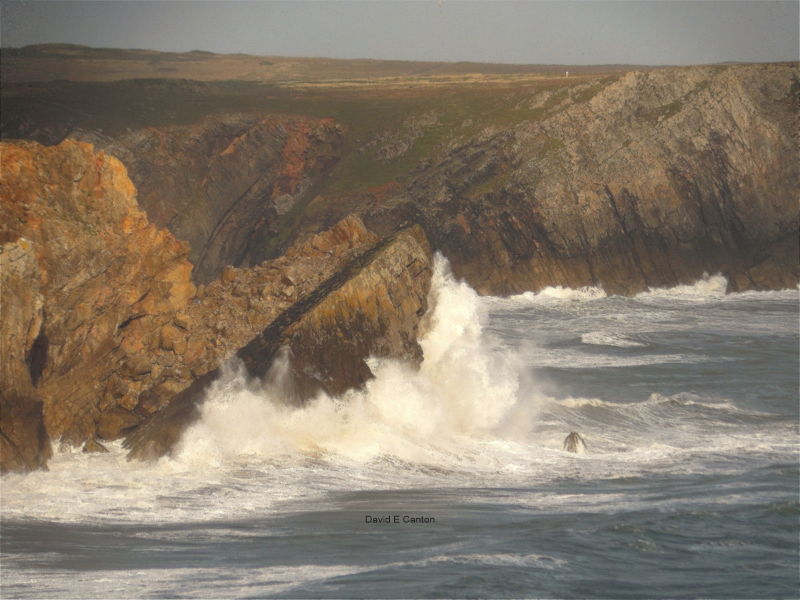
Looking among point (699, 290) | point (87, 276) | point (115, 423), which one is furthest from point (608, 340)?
point (87, 276)

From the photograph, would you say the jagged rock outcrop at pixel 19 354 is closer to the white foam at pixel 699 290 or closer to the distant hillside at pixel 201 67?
the white foam at pixel 699 290

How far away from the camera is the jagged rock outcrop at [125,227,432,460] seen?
24.0 m

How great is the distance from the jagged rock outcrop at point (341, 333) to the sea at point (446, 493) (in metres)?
0.34

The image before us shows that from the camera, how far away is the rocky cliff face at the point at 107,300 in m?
23.1

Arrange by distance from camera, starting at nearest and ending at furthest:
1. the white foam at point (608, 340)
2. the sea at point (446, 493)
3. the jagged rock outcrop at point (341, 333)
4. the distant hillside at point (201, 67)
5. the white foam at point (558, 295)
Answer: the sea at point (446, 493), the jagged rock outcrop at point (341, 333), the white foam at point (608, 340), the white foam at point (558, 295), the distant hillside at point (201, 67)

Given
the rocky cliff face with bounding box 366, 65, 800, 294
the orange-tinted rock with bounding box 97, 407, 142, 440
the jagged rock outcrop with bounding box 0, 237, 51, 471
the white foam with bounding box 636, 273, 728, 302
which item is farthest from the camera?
the rocky cliff face with bounding box 366, 65, 800, 294

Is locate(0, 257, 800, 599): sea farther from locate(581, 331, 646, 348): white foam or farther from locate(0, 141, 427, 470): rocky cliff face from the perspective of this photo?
locate(581, 331, 646, 348): white foam

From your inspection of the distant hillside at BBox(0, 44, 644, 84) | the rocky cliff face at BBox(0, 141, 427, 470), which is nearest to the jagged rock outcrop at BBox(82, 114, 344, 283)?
the distant hillside at BBox(0, 44, 644, 84)

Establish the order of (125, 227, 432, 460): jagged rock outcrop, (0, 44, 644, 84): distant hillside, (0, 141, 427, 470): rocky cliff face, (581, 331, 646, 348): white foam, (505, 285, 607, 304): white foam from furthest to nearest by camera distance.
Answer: (0, 44, 644, 84): distant hillside < (505, 285, 607, 304): white foam < (581, 331, 646, 348): white foam < (125, 227, 432, 460): jagged rock outcrop < (0, 141, 427, 470): rocky cliff face

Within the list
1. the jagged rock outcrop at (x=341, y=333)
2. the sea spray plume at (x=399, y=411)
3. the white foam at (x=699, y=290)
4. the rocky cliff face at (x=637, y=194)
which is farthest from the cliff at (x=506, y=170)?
the jagged rock outcrop at (x=341, y=333)

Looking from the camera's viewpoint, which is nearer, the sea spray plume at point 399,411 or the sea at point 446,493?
the sea at point 446,493

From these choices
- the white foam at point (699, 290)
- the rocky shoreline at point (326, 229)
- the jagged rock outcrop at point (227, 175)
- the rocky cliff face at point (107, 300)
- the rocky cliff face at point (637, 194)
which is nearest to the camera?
the rocky cliff face at point (107, 300)

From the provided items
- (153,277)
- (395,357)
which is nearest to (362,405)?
(395,357)

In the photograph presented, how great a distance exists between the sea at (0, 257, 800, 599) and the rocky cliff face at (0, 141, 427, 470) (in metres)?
0.94
